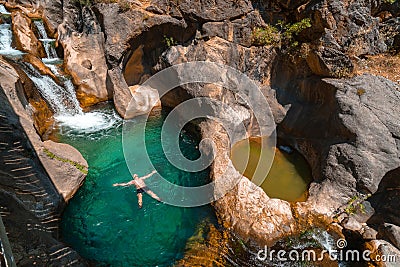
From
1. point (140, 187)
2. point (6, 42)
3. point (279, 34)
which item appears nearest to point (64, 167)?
point (140, 187)

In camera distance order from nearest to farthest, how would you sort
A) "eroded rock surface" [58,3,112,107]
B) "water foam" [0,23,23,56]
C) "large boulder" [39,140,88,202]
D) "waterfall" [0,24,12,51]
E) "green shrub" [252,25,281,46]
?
"large boulder" [39,140,88,202] < "green shrub" [252,25,281,46] < "eroded rock surface" [58,3,112,107] < "water foam" [0,23,23,56] < "waterfall" [0,24,12,51]

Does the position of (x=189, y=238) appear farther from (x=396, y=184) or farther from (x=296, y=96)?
(x=296, y=96)

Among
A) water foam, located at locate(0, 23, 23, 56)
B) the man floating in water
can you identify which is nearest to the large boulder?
the man floating in water

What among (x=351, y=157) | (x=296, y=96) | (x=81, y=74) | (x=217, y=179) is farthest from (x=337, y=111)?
(x=81, y=74)

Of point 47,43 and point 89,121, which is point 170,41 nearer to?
point 89,121

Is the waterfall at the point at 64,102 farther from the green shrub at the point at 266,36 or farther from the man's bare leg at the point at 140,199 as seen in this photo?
the green shrub at the point at 266,36

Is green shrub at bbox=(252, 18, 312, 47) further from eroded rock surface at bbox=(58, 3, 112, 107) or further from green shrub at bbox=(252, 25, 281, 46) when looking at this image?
eroded rock surface at bbox=(58, 3, 112, 107)
